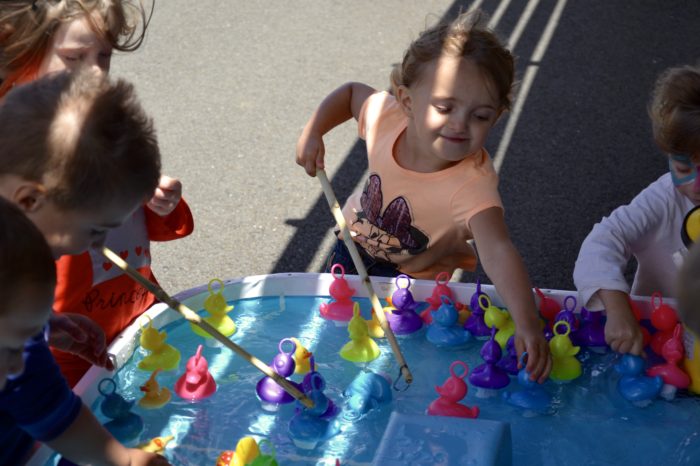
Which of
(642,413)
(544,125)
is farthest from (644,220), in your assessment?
(544,125)

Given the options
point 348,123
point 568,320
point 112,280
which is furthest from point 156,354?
point 348,123

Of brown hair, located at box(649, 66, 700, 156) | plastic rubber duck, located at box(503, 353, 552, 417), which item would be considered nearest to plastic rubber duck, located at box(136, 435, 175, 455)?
plastic rubber duck, located at box(503, 353, 552, 417)

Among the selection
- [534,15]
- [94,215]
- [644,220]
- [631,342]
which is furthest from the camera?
[534,15]

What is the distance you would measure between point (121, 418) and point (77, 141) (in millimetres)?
430

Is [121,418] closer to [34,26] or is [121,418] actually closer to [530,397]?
[530,397]

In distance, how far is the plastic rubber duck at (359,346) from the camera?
4.36ft

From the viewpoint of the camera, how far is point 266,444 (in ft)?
3.81

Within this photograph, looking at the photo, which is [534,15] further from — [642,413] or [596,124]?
[642,413]

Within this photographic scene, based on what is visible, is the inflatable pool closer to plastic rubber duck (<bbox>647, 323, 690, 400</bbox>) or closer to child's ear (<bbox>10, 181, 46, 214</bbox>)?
plastic rubber duck (<bbox>647, 323, 690, 400</bbox>)

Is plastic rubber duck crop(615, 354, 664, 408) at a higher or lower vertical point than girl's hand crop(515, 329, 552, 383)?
lower

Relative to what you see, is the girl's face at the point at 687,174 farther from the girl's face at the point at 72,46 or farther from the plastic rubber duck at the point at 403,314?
the girl's face at the point at 72,46

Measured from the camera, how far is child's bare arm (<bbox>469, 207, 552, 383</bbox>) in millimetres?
1258

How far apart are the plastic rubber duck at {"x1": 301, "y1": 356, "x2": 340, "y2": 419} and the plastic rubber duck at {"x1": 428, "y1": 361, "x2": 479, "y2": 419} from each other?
0.14 metres

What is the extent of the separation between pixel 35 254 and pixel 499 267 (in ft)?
2.56
